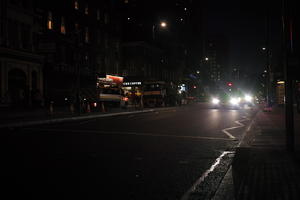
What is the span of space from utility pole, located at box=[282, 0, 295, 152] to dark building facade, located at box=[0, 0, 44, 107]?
2383 cm

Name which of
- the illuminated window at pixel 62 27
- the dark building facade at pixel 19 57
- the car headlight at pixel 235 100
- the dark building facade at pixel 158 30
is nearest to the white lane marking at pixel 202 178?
the dark building facade at pixel 19 57

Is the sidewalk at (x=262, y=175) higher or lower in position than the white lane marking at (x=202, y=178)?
higher

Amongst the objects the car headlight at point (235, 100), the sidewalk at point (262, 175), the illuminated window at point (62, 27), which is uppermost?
the illuminated window at point (62, 27)

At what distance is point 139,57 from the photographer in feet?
185

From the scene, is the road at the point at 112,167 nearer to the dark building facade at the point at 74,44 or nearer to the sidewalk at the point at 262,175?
the sidewalk at the point at 262,175

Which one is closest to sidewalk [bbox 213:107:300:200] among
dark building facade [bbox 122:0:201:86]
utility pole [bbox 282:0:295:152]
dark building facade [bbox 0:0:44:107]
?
utility pole [bbox 282:0:295:152]

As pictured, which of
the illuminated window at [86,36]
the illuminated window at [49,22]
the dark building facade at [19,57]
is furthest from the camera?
the illuminated window at [86,36]

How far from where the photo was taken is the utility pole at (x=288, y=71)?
7484 millimetres

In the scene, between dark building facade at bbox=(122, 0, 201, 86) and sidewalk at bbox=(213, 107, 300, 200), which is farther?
dark building facade at bbox=(122, 0, 201, 86)

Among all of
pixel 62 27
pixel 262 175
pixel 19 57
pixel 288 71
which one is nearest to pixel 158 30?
pixel 62 27

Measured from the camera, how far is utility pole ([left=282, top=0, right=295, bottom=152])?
24.6 ft

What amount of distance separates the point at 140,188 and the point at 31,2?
95.5 feet

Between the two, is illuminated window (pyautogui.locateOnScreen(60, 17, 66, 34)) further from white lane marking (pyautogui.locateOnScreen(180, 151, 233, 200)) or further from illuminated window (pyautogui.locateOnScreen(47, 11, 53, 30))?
white lane marking (pyautogui.locateOnScreen(180, 151, 233, 200))

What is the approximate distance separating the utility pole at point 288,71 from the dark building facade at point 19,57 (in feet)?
78.2
